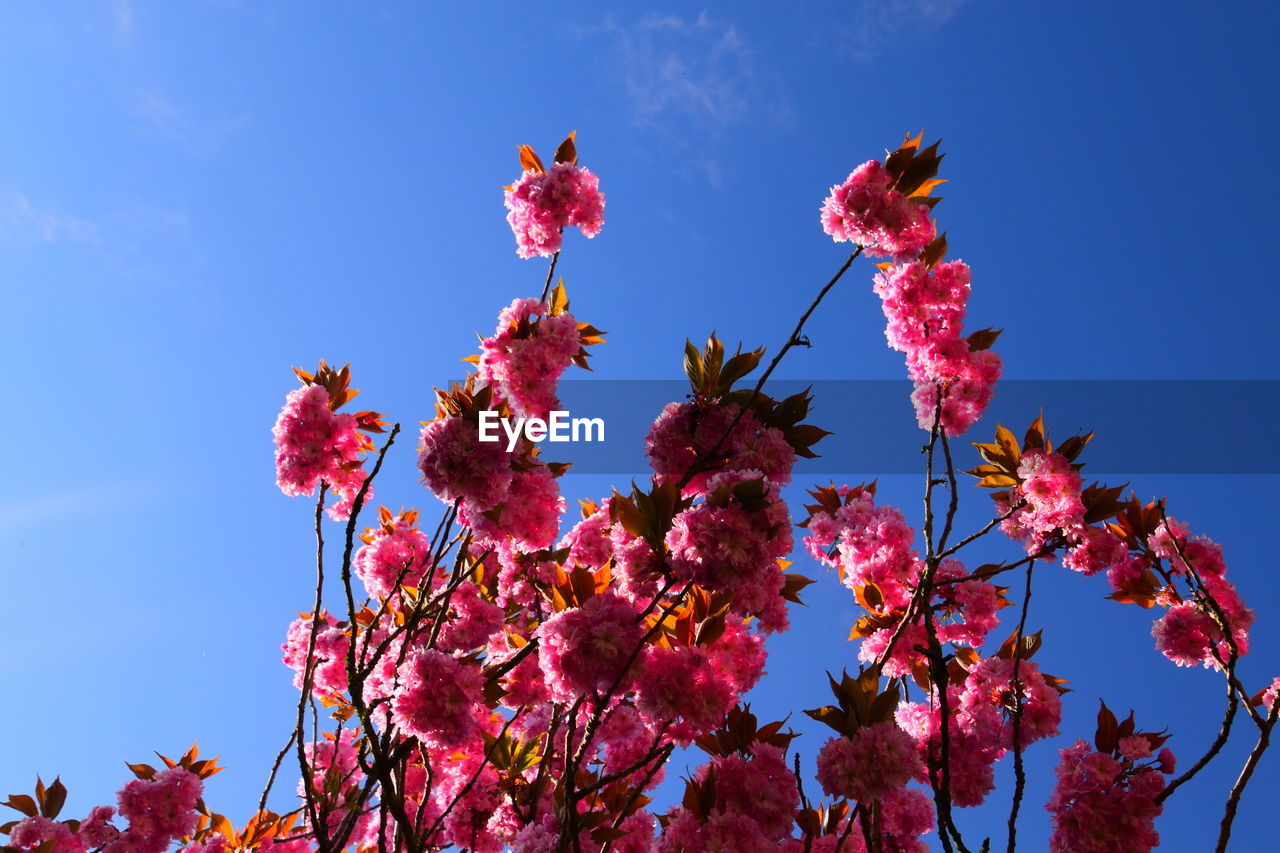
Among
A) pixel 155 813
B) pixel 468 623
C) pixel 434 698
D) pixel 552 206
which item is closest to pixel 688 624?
pixel 434 698

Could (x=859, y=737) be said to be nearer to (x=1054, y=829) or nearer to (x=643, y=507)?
(x=643, y=507)

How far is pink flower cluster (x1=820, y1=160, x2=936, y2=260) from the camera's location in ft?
10.5

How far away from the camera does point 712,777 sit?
2.49 m

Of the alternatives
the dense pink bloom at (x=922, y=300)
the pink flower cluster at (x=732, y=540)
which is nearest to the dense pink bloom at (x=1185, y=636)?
the dense pink bloom at (x=922, y=300)

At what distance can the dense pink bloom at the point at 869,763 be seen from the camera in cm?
232

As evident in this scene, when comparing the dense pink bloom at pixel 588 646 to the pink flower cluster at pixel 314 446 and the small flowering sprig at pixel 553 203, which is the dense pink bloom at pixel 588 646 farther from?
the small flowering sprig at pixel 553 203

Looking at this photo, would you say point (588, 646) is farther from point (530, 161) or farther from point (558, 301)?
point (530, 161)

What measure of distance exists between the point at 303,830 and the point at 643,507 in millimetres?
2630

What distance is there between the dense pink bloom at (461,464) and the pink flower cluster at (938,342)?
80.8 inches

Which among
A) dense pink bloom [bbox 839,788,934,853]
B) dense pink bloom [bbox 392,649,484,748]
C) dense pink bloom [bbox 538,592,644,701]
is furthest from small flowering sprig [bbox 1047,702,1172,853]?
dense pink bloom [bbox 392,649,484,748]

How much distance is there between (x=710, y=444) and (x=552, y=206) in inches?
74.9

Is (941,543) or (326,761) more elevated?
(941,543)

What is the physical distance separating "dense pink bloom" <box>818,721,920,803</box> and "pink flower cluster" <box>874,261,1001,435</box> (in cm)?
171

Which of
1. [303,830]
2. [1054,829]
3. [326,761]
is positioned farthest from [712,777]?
[326,761]
